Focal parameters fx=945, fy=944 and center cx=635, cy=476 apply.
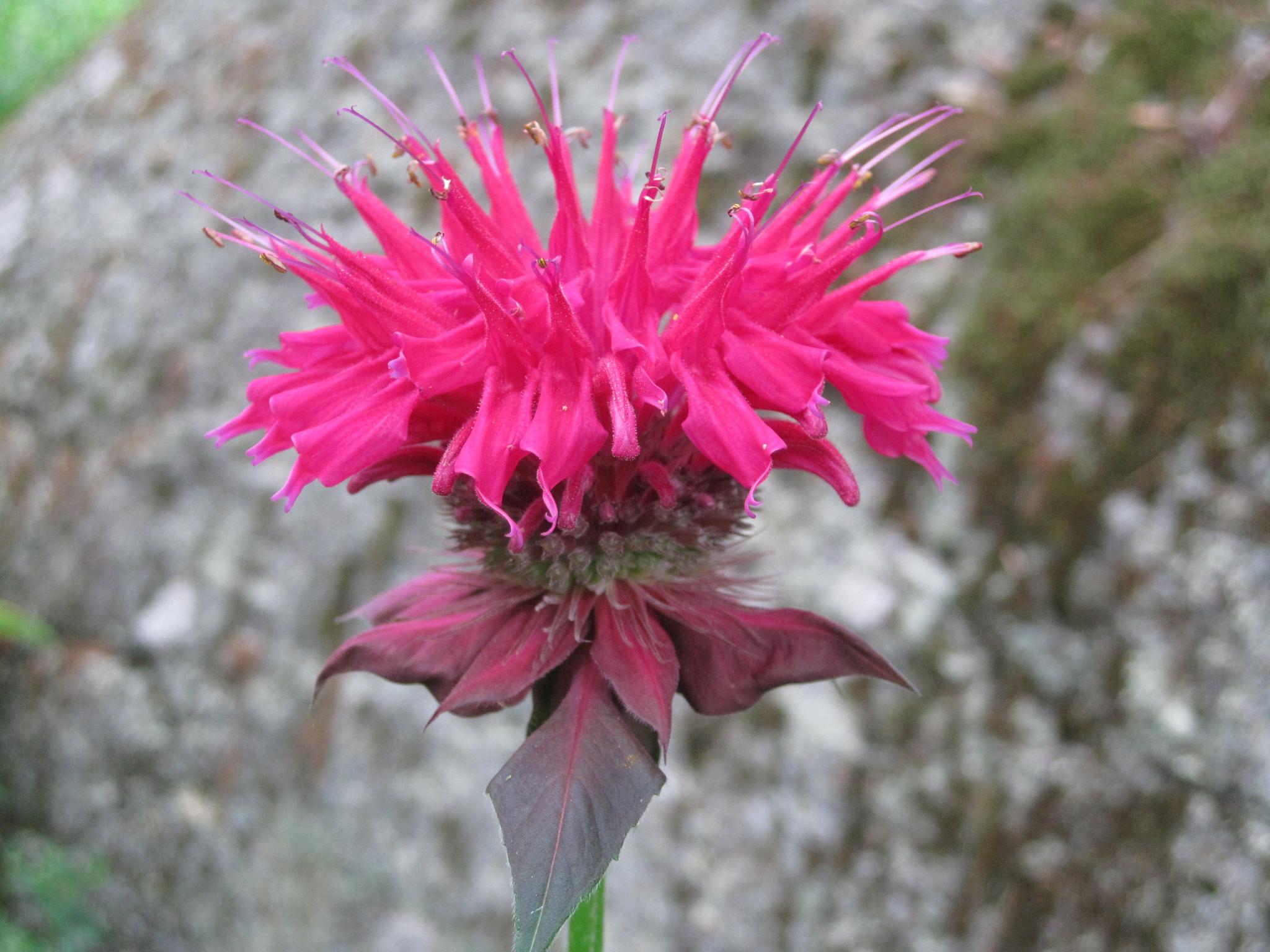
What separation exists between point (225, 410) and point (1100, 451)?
7.47 ft

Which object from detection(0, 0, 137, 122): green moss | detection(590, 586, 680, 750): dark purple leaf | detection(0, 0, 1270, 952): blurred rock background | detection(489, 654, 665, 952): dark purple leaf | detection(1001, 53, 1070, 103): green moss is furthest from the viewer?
detection(0, 0, 137, 122): green moss

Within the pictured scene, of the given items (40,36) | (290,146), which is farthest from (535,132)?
(40,36)

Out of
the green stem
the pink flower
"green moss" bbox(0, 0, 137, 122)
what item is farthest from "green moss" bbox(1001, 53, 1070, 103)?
"green moss" bbox(0, 0, 137, 122)

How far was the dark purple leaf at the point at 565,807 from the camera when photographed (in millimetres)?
831

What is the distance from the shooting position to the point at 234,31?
351cm

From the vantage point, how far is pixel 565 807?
0.88 meters

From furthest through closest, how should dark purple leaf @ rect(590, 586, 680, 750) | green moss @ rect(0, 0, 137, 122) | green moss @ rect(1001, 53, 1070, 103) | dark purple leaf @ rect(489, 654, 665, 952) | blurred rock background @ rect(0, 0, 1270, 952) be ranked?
green moss @ rect(0, 0, 137, 122), green moss @ rect(1001, 53, 1070, 103), blurred rock background @ rect(0, 0, 1270, 952), dark purple leaf @ rect(590, 586, 680, 750), dark purple leaf @ rect(489, 654, 665, 952)

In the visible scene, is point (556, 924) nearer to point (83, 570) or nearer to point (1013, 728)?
point (1013, 728)

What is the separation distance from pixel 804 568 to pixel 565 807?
4.19 ft

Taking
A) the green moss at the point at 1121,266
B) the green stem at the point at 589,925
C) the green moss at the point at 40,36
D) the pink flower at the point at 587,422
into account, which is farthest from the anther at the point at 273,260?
the green moss at the point at 40,36

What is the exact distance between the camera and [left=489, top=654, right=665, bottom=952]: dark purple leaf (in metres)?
0.83

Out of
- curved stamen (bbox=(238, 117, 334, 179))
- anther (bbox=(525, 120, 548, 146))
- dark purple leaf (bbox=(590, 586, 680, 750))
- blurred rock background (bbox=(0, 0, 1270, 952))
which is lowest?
blurred rock background (bbox=(0, 0, 1270, 952))

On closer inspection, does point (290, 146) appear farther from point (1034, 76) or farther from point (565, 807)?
point (1034, 76)

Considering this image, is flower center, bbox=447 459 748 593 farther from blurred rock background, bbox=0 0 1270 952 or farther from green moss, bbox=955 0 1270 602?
green moss, bbox=955 0 1270 602
